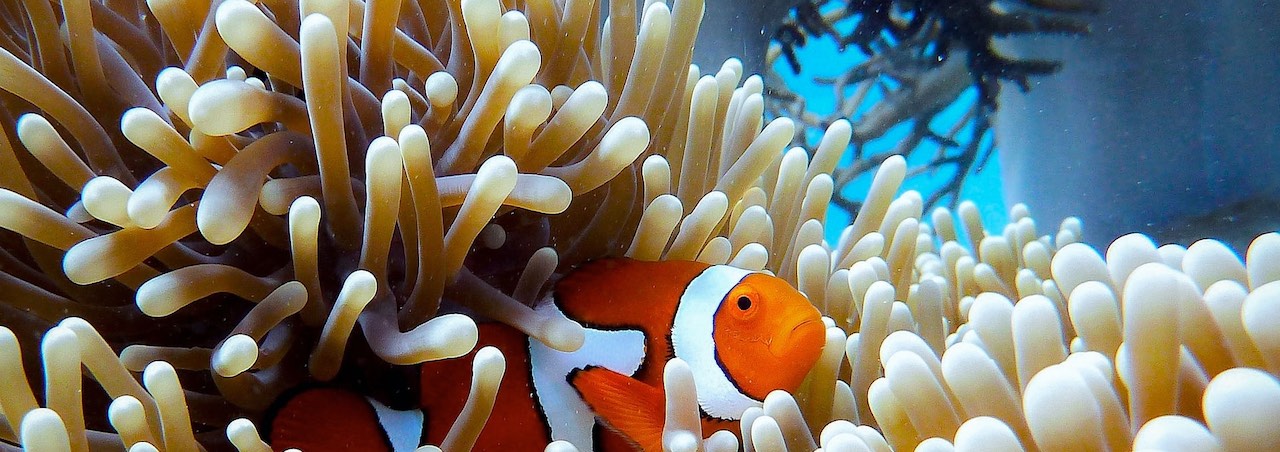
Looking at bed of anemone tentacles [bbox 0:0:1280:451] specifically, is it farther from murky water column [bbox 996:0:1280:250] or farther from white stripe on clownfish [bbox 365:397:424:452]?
murky water column [bbox 996:0:1280:250]

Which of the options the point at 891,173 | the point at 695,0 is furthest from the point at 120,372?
the point at 891,173

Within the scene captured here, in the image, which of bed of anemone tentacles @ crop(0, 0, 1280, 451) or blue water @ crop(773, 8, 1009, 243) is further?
blue water @ crop(773, 8, 1009, 243)

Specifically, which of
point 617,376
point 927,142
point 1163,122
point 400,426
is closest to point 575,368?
point 617,376

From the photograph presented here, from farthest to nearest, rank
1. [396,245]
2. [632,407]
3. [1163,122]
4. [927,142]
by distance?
[927,142] < [1163,122] < [396,245] < [632,407]

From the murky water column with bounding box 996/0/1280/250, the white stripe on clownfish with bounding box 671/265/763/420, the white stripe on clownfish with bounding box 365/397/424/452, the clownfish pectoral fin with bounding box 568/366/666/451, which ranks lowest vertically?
the white stripe on clownfish with bounding box 365/397/424/452

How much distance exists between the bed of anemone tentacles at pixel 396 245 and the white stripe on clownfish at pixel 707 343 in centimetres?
7

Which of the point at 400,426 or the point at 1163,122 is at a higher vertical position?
the point at 1163,122

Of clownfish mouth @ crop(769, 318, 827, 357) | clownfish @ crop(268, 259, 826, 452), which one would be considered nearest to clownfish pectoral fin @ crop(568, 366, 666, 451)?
clownfish @ crop(268, 259, 826, 452)

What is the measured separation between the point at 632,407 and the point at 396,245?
0.32 m

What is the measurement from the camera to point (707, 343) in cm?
87

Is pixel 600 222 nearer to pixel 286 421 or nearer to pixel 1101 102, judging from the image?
pixel 286 421

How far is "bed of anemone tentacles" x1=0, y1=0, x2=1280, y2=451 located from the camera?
556 millimetres

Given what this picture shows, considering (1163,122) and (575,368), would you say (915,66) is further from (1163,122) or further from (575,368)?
(575,368)

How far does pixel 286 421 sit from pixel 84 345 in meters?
0.20
